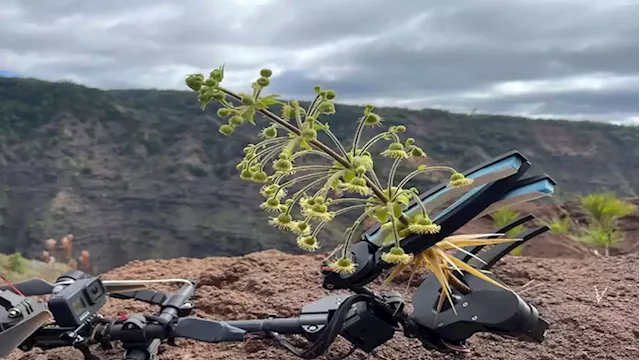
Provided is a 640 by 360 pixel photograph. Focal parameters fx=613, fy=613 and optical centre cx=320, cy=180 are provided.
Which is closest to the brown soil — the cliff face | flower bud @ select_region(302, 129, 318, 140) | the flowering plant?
the flowering plant

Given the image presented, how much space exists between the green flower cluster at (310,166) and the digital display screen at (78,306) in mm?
265

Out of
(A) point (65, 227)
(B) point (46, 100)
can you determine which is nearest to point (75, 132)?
(B) point (46, 100)

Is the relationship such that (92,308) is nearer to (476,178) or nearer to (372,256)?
(372,256)

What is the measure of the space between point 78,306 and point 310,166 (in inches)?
12.6

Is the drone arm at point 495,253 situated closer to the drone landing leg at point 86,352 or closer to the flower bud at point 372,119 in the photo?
the flower bud at point 372,119

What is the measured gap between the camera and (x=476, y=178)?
0.61 metres

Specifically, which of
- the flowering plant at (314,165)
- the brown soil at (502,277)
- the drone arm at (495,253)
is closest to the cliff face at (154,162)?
the brown soil at (502,277)

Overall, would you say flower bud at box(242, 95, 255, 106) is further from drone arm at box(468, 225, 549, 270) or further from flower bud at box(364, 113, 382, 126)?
drone arm at box(468, 225, 549, 270)

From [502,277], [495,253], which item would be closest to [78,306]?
[495,253]

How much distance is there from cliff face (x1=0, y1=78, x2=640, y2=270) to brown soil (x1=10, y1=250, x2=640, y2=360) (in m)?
0.98

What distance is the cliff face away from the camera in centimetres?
216

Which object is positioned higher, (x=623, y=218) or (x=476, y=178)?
(x=476, y=178)

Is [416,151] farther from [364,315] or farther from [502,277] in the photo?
[502,277]

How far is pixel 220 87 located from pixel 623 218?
145cm
